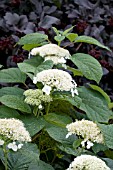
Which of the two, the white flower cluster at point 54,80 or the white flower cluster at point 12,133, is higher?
the white flower cluster at point 54,80

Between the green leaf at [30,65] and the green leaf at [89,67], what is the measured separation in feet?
0.46

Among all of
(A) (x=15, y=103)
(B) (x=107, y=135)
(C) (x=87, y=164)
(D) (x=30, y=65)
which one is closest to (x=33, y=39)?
(D) (x=30, y=65)

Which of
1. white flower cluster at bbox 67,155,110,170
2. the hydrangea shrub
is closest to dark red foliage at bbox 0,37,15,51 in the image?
the hydrangea shrub

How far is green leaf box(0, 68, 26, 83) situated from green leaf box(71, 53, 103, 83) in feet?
0.72

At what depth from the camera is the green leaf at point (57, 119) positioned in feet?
6.29

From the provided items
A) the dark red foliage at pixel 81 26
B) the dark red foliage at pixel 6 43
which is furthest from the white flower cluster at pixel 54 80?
the dark red foliage at pixel 81 26

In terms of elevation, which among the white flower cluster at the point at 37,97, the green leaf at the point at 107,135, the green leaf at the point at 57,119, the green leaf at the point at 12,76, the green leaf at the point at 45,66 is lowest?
the green leaf at the point at 57,119

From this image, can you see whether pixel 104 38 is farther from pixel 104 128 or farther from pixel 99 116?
pixel 104 128

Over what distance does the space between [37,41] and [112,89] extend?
1.13 m

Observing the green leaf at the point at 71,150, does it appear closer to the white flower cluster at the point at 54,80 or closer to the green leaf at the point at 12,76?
the white flower cluster at the point at 54,80

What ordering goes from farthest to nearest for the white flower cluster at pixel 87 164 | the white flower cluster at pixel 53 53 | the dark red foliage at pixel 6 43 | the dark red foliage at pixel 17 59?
the dark red foliage at pixel 6 43 < the dark red foliage at pixel 17 59 < the white flower cluster at pixel 53 53 < the white flower cluster at pixel 87 164

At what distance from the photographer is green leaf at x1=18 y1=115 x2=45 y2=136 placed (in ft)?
6.05

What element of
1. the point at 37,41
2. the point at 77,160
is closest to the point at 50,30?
the point at 37,41

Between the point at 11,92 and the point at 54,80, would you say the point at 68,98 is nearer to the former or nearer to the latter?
the point at 54,80
